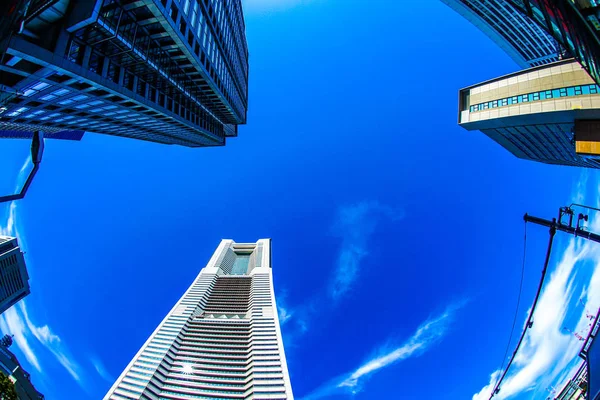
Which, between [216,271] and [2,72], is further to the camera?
[216,271]

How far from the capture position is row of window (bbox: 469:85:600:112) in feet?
121

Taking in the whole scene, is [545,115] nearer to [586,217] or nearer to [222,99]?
[586,217]

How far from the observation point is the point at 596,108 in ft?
116

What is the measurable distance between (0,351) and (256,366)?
85.7 m

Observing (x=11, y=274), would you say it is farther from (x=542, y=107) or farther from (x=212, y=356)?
(x=542, y=107)

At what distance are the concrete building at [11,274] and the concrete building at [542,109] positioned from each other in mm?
189921

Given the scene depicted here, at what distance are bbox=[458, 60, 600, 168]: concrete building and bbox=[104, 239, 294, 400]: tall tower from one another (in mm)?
97572

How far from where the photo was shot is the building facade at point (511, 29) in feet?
263

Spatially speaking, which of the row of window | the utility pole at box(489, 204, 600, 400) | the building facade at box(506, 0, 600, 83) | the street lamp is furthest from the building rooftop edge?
the street lamp

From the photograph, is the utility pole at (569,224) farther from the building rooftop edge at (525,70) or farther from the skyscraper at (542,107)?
the building rooftop edge at (525,70)

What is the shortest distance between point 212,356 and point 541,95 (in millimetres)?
128675

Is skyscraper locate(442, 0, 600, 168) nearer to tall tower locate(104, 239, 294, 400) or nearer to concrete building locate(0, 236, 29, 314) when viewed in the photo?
tall tower locate(104, 239, 294, 400)

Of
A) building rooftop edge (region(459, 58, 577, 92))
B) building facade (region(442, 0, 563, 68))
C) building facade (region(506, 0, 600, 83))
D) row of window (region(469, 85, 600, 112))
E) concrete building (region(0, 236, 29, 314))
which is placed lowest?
concrete building (region(0, 236, 29, 314))

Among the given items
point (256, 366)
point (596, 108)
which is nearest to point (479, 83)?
point (596, 108)
